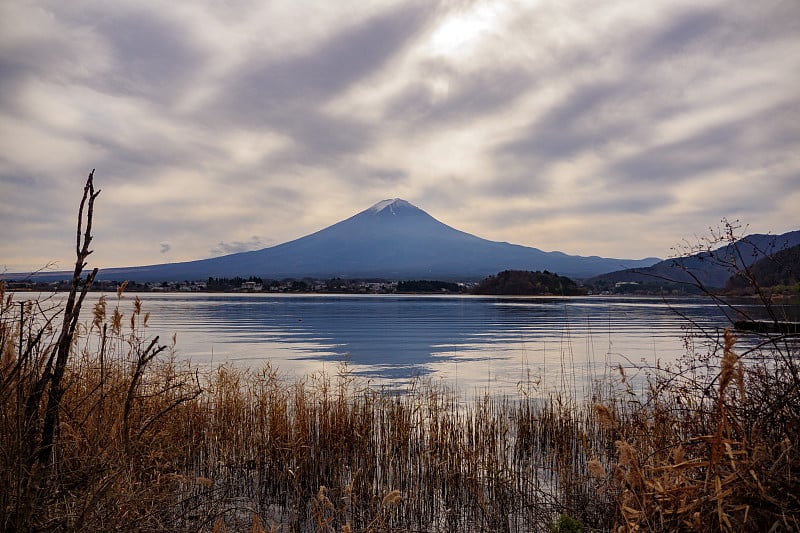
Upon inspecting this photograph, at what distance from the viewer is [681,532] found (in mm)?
3053

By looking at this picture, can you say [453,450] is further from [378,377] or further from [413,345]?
[413,345]

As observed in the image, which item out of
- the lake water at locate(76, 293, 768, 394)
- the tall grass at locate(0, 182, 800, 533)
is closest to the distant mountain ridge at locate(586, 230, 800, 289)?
the tall grass at locate(0, 182, 800, 533)

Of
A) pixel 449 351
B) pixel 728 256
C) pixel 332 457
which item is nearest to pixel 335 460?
pixel 332 457

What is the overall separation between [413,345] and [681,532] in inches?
1023

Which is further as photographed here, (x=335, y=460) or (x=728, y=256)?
(x=335, y=460)

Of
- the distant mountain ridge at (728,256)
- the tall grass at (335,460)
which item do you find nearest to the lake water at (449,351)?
the tall grass at (335,460)

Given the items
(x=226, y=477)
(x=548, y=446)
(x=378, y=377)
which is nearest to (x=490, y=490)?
(x=548, y=446)

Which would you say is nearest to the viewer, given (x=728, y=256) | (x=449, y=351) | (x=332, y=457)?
(x=728, y=256)

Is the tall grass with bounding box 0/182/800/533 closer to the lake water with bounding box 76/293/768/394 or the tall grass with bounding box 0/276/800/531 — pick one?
the tall grass with bounding box 0/276/800/531

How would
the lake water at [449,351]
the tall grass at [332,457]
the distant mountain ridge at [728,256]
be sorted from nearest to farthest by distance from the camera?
the tall grass at [332,457]
the distant mountain ridge at [728,256]
the lake water at [449,351]

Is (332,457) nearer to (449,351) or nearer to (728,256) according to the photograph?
(728,256)

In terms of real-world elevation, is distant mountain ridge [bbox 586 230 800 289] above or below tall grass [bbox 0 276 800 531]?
above

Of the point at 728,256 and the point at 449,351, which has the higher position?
the point at 728,256

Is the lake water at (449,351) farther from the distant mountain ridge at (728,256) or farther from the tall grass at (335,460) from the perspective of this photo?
the distant mountain ridge at (728,256)
